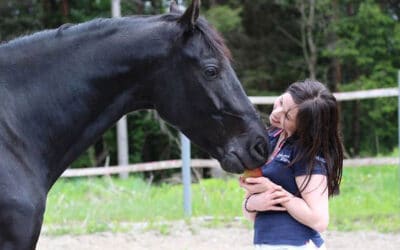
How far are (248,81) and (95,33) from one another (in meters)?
16.2

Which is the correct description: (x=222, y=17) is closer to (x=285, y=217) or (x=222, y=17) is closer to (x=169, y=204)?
(x=169, y=204)

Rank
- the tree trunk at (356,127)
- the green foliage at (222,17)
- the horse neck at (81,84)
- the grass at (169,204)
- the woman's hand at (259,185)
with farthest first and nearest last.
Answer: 1. the tree trunk at (356,127)
2. the green foliage at (222,17)
3. the grass at (169,204)
4. the woman's hand at (259,185)
5. the horse neck at (81,84)

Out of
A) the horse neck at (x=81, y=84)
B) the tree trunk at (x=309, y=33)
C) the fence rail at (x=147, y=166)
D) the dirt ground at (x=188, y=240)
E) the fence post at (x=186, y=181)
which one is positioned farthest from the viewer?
the tree trunk at (x=309, y=33)

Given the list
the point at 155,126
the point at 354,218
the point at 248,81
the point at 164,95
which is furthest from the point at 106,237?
the point at 248,81

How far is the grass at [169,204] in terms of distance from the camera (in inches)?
254

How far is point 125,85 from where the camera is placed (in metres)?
2.45

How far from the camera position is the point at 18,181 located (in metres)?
2.15

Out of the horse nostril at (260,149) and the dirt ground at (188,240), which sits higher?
the horse nostril at (260,149)

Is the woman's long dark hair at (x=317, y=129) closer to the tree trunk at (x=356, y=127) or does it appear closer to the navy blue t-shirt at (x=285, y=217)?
the navy blue t-shirt at (x=285, y=217)

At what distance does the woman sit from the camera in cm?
242

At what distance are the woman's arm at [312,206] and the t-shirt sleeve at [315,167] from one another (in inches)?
0.8

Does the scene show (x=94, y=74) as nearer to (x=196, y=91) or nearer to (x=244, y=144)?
(x=196, y=91)

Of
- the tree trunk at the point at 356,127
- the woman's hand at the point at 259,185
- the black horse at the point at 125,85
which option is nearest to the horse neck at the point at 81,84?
the black horse at the point at 125,85

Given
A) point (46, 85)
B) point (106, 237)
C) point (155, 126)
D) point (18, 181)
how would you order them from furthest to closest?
1. point (155, 126)
2. point (106, 237)
3. point (46, 85)
4. point (18, 181)
